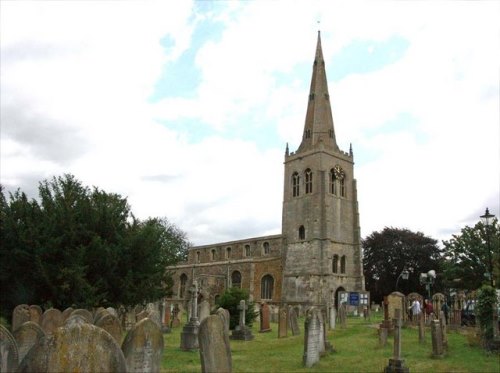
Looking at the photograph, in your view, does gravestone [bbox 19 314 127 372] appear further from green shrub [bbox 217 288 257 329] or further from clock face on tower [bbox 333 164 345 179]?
clock face on tower [bbox 333 164 345 179]

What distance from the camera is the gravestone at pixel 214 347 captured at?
6.60 metres

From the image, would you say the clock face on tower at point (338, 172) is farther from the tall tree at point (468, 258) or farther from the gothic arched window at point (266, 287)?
the tall tree at point (468, 258)

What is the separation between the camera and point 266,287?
39.4 meters

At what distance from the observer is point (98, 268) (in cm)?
1562

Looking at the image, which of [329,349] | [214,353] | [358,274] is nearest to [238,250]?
[358,274]

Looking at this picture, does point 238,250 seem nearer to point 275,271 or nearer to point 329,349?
point 275,271

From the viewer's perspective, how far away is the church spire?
41188 mm

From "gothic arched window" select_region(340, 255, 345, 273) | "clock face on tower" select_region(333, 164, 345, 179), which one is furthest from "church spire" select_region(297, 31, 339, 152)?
"gothic arched window" select_region(340, 255, 345, 273)

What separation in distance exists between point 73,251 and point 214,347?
9652mm

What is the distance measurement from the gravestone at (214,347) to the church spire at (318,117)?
3410 cm

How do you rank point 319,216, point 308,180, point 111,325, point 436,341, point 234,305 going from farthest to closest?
point 308,180 < point 319,216 < point 234,305 < point 436,341 < point 111,325

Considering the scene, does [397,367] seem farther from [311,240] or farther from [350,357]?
[311,240]

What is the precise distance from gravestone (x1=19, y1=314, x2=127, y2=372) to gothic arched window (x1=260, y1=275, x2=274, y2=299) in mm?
36204

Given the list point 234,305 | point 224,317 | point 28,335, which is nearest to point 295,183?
point 234,305
